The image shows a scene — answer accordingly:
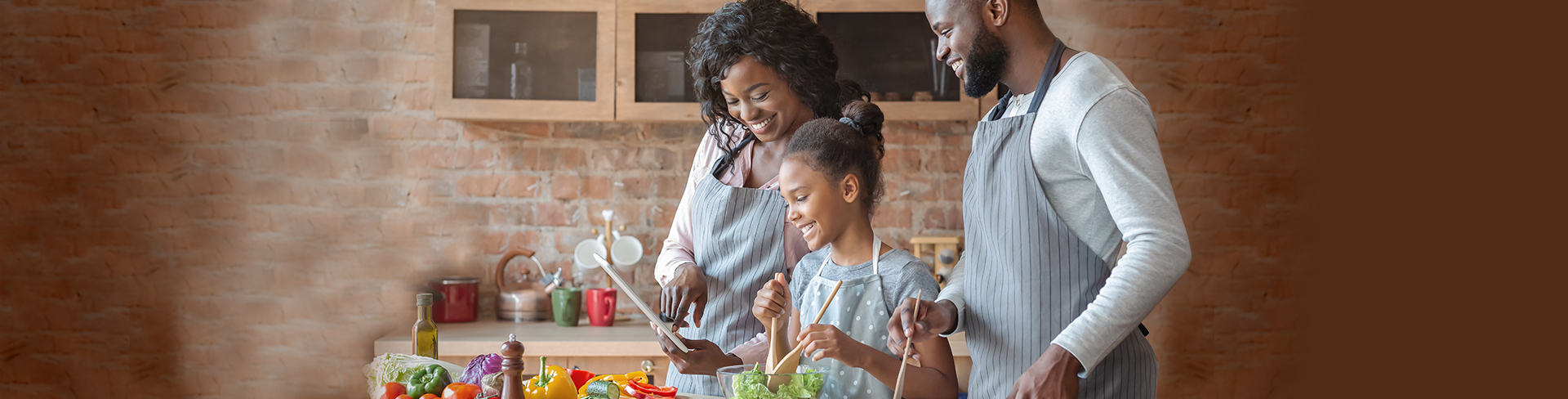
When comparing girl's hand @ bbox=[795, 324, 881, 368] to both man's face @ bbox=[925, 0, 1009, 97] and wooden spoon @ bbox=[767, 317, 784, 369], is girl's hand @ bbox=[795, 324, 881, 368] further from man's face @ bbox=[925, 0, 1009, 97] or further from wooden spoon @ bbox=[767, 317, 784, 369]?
man's face @ bbox=[925, 0, 1009, 97]

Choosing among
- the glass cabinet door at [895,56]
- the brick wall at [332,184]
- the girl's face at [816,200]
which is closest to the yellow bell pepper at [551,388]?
the girl's face at [816,200]

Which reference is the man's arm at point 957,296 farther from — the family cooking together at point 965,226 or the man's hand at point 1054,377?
the man's hand at point 1054,377

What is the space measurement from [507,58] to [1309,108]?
2.58 meters

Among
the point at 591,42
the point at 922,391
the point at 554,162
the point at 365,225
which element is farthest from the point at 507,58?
the point at 922,391

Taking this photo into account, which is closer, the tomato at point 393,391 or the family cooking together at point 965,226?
the family cooking together at point 965,226

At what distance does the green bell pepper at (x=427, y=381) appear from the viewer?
Result: 52.7 inches

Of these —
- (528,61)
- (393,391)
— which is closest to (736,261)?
(393,391)

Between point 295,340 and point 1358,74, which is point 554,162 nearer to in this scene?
point 295,340

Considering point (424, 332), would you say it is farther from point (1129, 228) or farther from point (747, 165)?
point (1129, 228)

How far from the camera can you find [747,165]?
1570 mm

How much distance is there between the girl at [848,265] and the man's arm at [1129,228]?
1.05ft

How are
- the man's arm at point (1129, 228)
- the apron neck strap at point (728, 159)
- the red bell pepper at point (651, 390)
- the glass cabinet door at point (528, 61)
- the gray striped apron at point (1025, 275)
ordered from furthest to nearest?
the glass cabinet door at point (528, 61) → the apron neck strap at point (728, 159) → the red bell pepper at point (651, 390) → the gray striped apron at point (1025, 275) → the man's arm at point (1129, 228)

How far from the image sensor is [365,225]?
116 inches

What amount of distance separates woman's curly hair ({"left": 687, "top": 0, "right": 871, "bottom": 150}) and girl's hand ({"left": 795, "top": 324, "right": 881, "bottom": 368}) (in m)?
0.50
